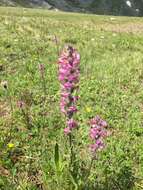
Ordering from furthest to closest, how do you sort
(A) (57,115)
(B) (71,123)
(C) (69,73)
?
(A) (57,115), (B) (71,123), (C) (69,73)

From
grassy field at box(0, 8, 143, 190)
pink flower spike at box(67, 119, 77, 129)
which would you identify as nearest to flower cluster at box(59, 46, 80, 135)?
pink flower spike at box(67, 119, 77, 129)

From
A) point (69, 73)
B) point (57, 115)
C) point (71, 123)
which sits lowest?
point (57, 115)

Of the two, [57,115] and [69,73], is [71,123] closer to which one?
[69,73]

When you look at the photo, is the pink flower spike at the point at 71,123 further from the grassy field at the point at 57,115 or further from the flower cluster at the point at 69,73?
the grassy field at the point at 57,115

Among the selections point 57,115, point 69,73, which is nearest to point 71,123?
point 69,73

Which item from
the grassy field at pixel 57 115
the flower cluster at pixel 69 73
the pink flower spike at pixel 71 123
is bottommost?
the grassy field at pixel 57 115

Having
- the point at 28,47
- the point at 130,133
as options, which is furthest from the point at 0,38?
the point at 130,133

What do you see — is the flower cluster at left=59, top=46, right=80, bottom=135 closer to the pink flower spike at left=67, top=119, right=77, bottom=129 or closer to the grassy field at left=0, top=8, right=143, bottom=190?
the pink flower spike at left=67, top=119, right=77, bottom=129

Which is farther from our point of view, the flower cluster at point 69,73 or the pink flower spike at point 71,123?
the pink flower spike at point 71,123

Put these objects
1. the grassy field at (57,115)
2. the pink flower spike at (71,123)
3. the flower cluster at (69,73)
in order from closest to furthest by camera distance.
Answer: the flower cluster at (69,73)
the pink flower spike at (71,123)
the grassy field at (57,115)

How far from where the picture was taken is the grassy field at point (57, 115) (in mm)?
8406

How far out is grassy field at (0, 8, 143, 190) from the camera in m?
8.41

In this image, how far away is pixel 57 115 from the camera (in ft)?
35.6

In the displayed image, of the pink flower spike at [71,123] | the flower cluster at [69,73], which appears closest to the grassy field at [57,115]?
the pink flower spike at [71,123]
